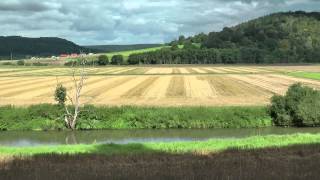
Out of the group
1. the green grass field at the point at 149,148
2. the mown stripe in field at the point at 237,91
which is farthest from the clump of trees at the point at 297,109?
the green grass field at the point at 149,148

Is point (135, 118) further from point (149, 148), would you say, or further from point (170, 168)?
point (170, 168)

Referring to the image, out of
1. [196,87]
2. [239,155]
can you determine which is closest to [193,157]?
[239,155]

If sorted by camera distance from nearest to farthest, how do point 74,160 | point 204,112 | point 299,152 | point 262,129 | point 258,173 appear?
1. point 258,173
2. point 74,160
3. point 299,152
4. point 262,129
5. point 204,112

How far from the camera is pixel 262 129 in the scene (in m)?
48.2

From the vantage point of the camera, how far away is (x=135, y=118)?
50156 millimetres

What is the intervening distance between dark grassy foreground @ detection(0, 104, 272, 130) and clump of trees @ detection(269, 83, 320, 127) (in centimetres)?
100

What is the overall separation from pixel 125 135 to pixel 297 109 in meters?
16.0

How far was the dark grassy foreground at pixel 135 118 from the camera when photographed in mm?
49500

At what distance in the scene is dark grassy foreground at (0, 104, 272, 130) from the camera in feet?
162

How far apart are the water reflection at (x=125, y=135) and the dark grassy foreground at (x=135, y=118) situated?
166 centimetres

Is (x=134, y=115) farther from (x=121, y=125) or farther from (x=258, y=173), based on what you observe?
(x=258, y=173)

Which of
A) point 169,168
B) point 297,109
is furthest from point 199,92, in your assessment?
point 169,168

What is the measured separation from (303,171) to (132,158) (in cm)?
576

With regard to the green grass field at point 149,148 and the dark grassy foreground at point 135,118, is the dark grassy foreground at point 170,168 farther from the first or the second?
the dark grassy foreground at point 135,118
